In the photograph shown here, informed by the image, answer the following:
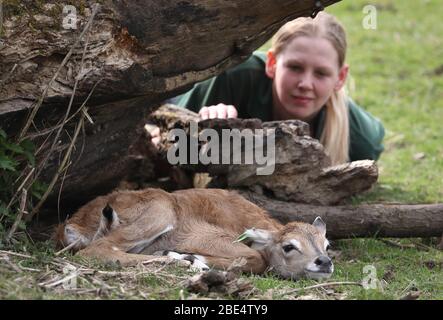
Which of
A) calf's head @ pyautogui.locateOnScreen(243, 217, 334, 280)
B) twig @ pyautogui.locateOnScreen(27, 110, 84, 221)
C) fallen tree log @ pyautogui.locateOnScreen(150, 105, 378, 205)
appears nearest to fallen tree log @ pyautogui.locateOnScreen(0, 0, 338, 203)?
twig @ pyautogui.locateOnScreen(27, 110, 84, 221)

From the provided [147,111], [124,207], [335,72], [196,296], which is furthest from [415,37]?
[196,296]

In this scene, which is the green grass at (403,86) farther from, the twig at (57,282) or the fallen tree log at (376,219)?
the twig at (57,282)

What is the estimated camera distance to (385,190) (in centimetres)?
1002

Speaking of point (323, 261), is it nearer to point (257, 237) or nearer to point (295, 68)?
point (257, 237)

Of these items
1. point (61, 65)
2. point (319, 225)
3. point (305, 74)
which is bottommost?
point (319, 225)

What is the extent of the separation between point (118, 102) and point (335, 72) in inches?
128

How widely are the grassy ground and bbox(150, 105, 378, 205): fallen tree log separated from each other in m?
0.57

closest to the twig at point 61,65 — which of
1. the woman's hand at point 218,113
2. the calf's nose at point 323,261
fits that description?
the calf's nose at point 323,261

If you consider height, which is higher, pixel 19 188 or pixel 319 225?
pixel 19 188

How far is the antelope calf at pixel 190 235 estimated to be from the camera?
21.6ft

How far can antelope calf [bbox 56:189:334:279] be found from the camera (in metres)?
6.58

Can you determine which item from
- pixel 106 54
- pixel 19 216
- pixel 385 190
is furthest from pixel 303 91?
pixel 19 216

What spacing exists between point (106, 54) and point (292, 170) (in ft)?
8.08
